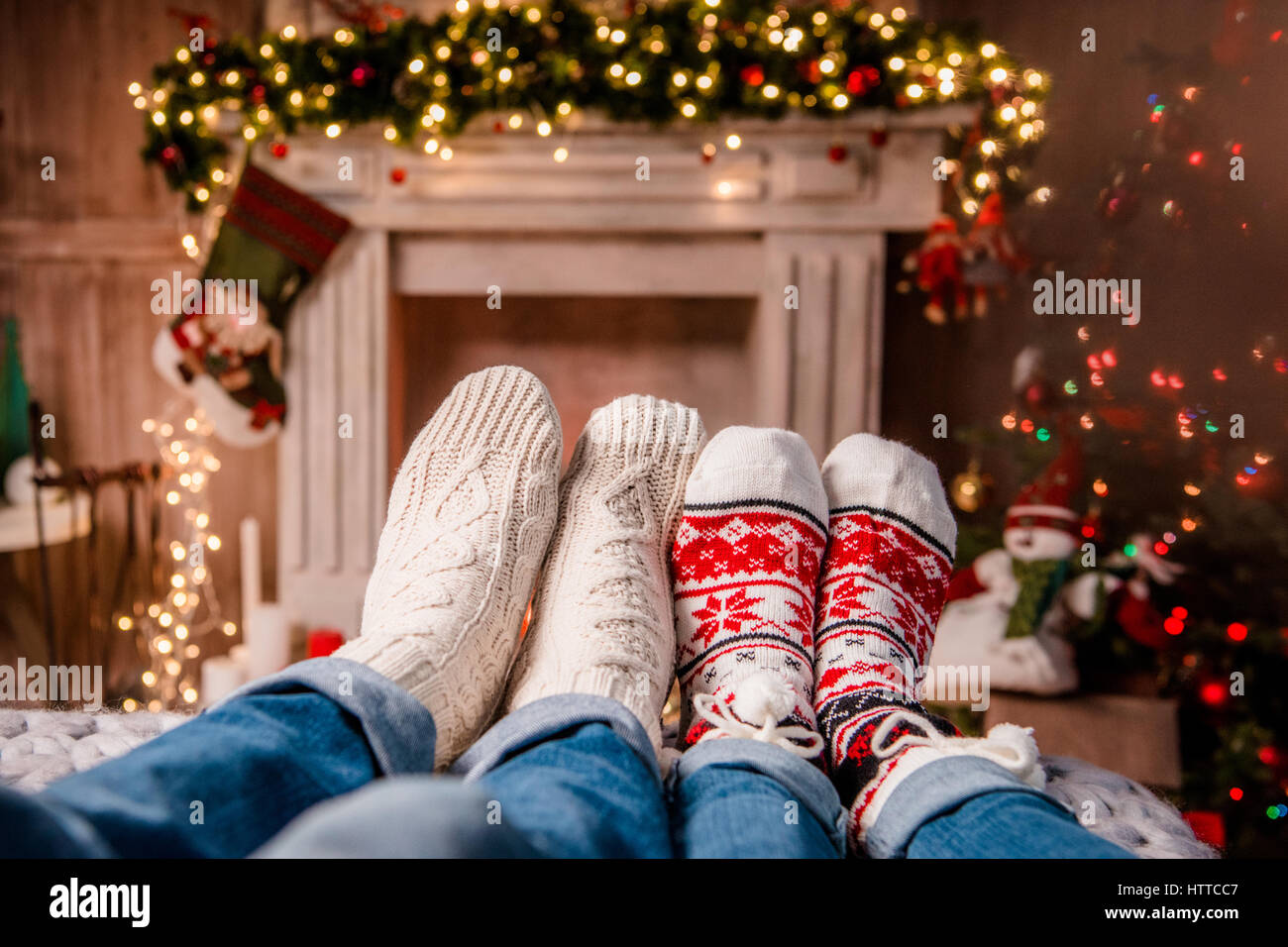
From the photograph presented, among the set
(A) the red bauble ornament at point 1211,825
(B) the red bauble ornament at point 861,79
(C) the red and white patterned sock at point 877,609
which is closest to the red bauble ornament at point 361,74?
(B) the red bauble ornament at point 861,79

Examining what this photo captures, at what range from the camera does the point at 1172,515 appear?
1477 millimetres

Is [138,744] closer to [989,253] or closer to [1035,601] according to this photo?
[1035,601]

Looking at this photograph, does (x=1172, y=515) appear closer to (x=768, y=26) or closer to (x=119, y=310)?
(x=768, y=26)

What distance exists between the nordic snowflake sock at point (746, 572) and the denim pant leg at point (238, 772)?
230mm

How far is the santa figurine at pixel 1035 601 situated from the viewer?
1498 millimetres

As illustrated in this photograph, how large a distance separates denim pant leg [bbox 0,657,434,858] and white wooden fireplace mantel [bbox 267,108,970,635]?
5.08ft

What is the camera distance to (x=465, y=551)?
69 centimetres

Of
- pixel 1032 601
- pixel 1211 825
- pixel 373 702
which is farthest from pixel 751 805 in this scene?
pixel 1032 601

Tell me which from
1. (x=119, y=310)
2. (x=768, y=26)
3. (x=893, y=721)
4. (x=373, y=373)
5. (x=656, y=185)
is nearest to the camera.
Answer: (x=893, y=721)

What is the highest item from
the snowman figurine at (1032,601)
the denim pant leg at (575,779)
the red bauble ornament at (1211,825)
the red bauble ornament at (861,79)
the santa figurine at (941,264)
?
the red bauble ornament at (861,79)

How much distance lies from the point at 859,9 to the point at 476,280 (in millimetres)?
1006

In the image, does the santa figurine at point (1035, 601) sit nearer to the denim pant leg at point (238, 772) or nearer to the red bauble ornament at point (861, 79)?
the red bauble ornament at point (861, 79)
